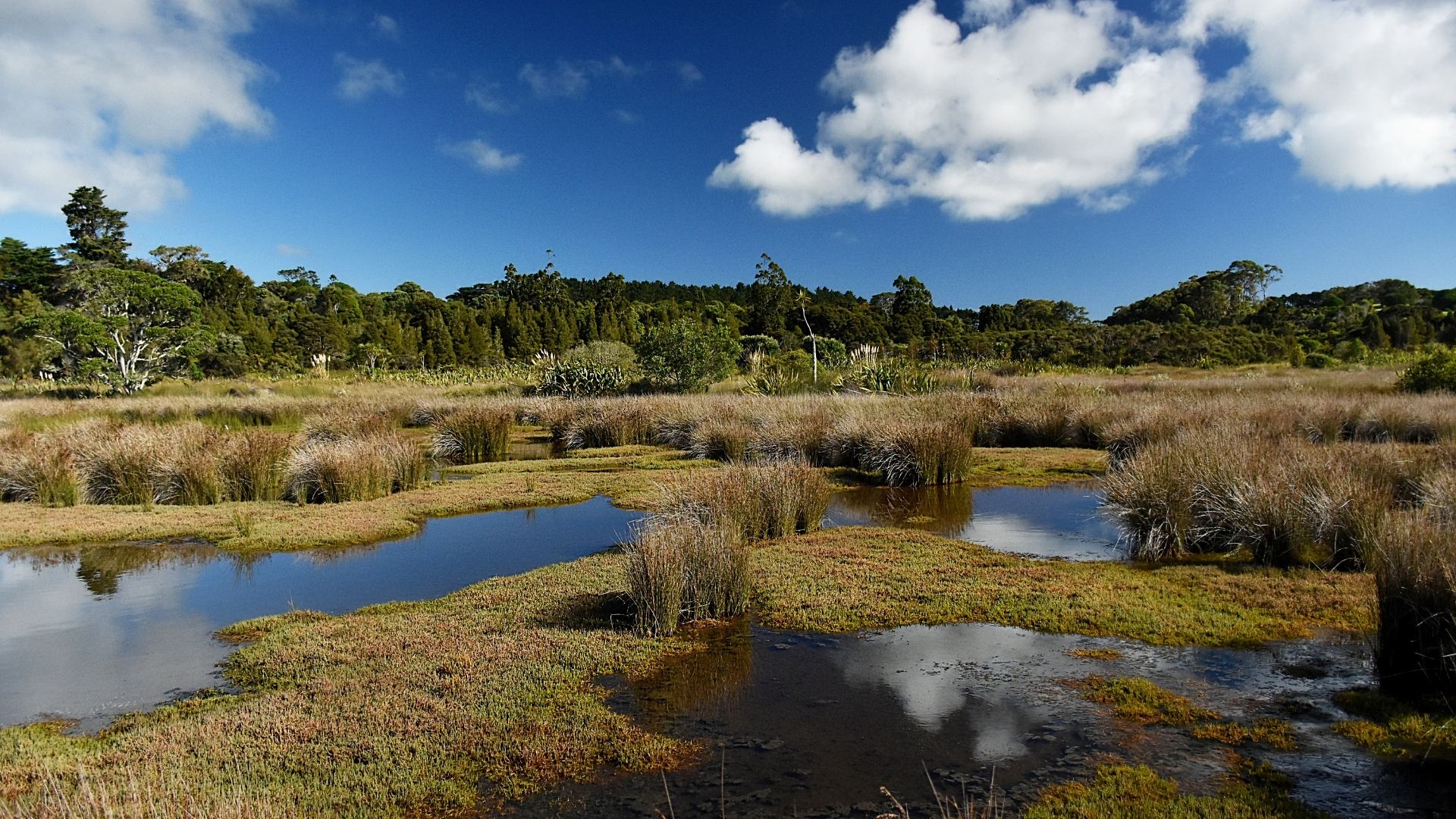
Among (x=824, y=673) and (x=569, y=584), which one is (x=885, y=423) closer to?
(x=569, y=584)

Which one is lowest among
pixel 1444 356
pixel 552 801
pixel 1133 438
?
pixel 552 801

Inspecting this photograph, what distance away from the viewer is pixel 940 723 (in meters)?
4.57

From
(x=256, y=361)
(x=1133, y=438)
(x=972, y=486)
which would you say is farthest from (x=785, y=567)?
(x=256, y=361)

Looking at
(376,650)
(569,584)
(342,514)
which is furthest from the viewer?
(342,514)

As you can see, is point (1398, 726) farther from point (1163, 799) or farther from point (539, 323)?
point (539, 323)

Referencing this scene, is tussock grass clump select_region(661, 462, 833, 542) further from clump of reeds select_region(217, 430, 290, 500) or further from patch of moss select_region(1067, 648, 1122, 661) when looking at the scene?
clump of reeds select_region(217, 430, 290, 500)

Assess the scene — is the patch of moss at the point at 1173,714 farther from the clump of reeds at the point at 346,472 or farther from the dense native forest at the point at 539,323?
the dense native forest at the point at 539,323

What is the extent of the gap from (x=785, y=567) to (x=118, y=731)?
5447 mm

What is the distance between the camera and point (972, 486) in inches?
511

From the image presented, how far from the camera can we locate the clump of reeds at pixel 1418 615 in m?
4.55

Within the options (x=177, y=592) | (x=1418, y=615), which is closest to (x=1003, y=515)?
(x=1418, y=615)

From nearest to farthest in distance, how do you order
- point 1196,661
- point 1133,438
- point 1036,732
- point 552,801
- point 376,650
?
point 552,801 → point 1036,732 → point 1196,661 → point 376,650 → point 1133,438

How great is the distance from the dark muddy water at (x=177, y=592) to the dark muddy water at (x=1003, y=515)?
12.0ft

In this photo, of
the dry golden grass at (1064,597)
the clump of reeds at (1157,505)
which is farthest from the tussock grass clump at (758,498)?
the clump of reeds at (1157,505)
